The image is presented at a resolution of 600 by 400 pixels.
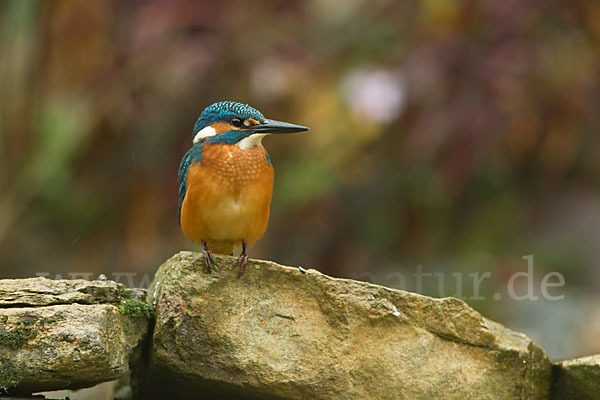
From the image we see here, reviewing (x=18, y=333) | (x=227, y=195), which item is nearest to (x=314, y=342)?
(x=227, y=195)

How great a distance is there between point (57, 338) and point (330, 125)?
12.8 ft

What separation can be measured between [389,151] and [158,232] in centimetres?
196

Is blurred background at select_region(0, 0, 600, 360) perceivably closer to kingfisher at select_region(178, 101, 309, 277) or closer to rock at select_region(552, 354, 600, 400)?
kingfisher at select_region(178, 101, 309, 277)

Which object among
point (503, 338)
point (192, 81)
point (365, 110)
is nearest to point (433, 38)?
point (365, 110)

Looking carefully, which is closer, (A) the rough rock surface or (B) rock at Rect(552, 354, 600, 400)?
(A) the rough rock surface

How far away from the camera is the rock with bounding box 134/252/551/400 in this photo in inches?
125

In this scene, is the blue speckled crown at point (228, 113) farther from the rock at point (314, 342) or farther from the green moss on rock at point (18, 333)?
the green moss on rock at point (18, 333)

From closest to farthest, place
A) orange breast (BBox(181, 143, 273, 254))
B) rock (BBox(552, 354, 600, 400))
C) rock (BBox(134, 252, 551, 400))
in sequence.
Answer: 1. rock (BBox(134, 252, 551, 400))
2. rock (BBox(552, 354, 600, 400))
3. orange breast (BBox(181, 143, 273, 254))

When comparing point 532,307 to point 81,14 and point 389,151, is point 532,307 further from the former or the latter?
point 81,14

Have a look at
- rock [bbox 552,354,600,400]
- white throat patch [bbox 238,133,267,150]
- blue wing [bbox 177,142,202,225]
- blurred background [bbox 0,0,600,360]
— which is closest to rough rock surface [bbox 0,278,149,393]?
blue wing [bbox 177,142,202,225]

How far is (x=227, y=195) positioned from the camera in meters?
3.68

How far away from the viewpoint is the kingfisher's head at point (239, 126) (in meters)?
3.78

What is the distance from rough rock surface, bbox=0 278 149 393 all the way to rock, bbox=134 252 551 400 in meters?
0.23

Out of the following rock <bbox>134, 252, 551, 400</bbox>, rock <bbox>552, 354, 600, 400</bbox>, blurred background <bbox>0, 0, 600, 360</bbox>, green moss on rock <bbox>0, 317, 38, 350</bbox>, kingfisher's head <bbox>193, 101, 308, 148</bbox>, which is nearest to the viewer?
green moss on rock <bbox>0, 317, 38, 350</bbox>
